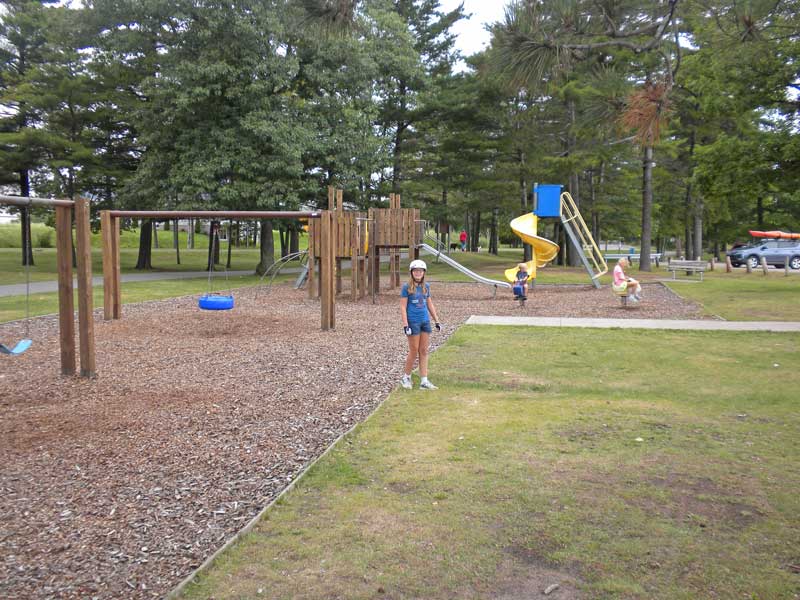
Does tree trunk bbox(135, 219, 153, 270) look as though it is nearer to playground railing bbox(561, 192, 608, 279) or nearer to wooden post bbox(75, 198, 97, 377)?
playground railing bbox(561, 192, 608, 279)

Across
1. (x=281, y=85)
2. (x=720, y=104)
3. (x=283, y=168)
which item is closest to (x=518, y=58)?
(x=720, y=104)

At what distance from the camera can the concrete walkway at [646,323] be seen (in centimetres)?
1221

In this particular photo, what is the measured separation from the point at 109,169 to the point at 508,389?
26687 millimetres

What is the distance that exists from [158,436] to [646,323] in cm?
993

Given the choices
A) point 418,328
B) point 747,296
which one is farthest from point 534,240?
point 418,328

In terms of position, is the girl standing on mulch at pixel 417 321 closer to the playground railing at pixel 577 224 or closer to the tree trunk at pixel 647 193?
the playground railing at pixel 577 224

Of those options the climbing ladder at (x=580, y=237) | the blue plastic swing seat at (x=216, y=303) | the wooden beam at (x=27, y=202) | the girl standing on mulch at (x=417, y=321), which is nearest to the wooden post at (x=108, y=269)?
the blue plastic swing seat at (x=216, y=303)

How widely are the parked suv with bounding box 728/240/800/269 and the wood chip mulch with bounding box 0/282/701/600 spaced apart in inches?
1117

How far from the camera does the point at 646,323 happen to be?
42.8 feet

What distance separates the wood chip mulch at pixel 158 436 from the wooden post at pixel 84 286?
27 centimetres

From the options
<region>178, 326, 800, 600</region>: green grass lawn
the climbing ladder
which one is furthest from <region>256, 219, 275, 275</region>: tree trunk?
<region>178, 326, 800, 600</region>: green grass lawn

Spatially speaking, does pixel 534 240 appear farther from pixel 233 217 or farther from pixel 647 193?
pixel 233 217

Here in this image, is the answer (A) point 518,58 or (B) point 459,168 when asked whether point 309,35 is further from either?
(B) point 459,168

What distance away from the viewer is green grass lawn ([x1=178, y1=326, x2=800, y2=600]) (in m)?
3.36
